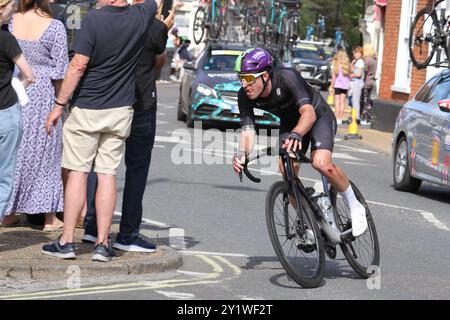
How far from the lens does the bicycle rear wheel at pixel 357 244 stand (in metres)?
8.90

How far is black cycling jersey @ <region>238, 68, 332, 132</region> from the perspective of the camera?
8.52 meters

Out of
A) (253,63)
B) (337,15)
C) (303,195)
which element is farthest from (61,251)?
(337,15)

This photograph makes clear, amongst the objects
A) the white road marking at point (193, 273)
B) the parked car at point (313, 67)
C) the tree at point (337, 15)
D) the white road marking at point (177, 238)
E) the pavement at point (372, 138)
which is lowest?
the tree at point (337, 15)

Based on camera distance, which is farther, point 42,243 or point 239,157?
point 42,243

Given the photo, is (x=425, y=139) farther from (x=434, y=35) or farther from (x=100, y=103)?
(x=434, y=35)

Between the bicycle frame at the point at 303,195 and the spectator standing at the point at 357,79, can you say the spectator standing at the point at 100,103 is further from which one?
the spectator standing at the point at 357,79

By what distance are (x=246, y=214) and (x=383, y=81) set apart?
18272 millimetres

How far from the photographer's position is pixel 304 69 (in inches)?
2048

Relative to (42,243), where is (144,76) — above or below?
above

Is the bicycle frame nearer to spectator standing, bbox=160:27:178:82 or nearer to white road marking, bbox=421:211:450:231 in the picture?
white road marking, bbox=421:211:450:231

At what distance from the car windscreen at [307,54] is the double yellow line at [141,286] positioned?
147ft

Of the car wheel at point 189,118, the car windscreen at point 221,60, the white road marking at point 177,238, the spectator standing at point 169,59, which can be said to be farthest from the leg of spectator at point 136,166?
the spectator standing at point 169,59

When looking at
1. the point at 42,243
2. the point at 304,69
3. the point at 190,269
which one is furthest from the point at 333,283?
the point at 304,69

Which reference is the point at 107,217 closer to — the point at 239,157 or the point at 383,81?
the point at 239,157
